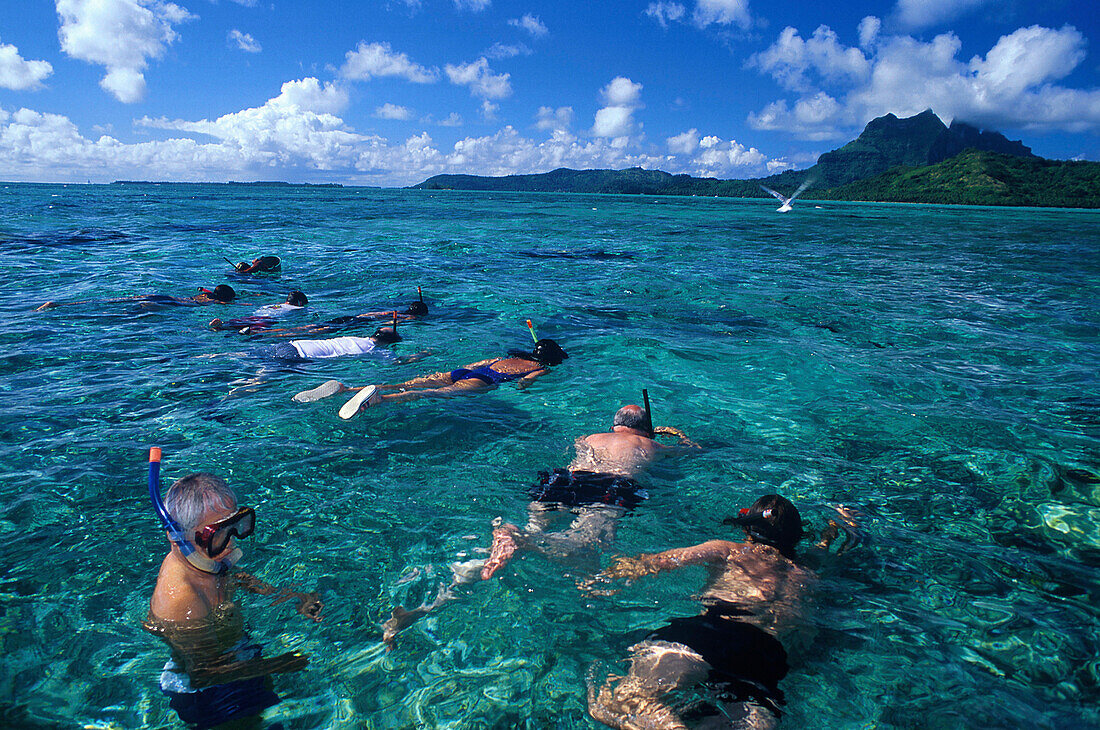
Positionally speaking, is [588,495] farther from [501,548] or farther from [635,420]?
[635,420]

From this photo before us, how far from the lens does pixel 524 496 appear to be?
5.45 m

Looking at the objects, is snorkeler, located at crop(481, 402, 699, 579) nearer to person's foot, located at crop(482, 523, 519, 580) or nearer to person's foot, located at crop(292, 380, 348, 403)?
person's foot, located at crop(482, 523, 519, 580)

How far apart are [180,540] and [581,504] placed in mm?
3159

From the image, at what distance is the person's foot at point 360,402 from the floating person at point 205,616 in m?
3.47

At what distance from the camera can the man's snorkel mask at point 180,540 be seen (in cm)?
277

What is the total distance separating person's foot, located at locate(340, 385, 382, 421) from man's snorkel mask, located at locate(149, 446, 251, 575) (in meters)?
3.93

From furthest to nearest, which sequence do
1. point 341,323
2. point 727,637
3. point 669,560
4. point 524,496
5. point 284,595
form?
point 341,323
point 524,496
point 669,560
point 284,595
point 727,637

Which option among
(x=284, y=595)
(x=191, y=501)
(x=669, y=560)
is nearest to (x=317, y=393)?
(x=284, y=595)

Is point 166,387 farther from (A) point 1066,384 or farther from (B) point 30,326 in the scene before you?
(A) point 1066,384

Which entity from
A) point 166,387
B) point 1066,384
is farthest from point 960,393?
point 166,387

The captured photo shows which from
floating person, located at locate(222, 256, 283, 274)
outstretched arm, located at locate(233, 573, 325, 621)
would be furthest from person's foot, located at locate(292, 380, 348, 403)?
floating person, located at locate(222, 256, 283, 274)

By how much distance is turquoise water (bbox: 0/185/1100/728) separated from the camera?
333cm

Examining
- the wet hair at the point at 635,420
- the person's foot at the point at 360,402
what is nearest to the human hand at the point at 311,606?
the person's foot at the point at 360,402

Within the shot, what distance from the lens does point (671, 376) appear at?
9.34 meters
